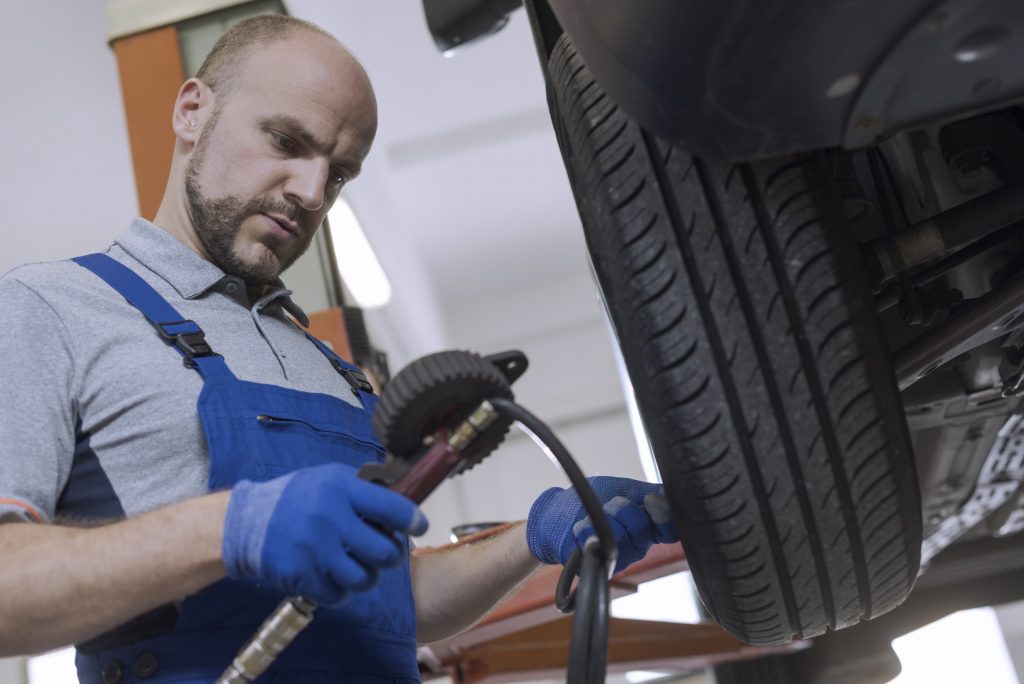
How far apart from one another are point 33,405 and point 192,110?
2.10 ft

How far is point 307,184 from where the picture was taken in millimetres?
1390

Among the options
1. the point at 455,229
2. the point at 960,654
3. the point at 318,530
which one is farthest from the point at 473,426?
the point at 455,229

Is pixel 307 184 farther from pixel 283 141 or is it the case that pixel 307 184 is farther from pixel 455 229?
pixel 455 229

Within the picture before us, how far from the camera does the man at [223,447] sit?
33.7 inches

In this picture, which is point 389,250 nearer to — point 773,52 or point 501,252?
point 501,252

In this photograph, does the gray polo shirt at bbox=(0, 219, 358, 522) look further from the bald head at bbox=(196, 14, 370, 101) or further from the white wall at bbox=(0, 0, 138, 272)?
the white wall at bbox=(0, 0, 138, 272)

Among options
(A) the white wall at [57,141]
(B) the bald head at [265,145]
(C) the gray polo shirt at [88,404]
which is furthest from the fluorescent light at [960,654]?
(C) the gray polo shirt at [88,404]

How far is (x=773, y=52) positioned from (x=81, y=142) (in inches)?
101

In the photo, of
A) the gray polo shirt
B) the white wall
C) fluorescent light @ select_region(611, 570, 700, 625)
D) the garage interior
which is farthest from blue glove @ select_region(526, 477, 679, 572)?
fluorescent light @ select_region(611, 570, 700, 625)

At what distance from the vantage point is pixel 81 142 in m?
2.86

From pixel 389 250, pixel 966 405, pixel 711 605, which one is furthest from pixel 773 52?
pixel 389 250

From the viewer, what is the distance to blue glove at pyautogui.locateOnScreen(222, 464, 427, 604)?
0.81 metres

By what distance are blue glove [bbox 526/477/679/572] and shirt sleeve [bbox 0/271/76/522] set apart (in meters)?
0.51

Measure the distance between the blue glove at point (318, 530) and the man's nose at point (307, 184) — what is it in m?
Result: 0.62
